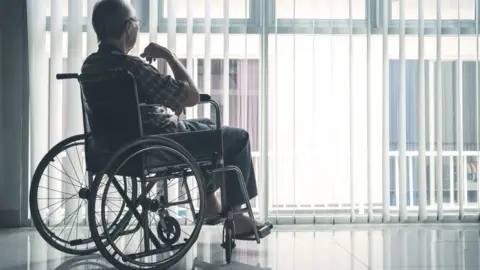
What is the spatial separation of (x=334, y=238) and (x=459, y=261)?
67cm

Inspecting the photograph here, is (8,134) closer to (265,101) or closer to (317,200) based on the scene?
(265,101)

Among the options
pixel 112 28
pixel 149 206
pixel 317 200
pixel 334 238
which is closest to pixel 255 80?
pixel 317 200

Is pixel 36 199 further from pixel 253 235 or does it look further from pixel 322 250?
pixel 322 250

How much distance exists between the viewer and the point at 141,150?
1873 mm

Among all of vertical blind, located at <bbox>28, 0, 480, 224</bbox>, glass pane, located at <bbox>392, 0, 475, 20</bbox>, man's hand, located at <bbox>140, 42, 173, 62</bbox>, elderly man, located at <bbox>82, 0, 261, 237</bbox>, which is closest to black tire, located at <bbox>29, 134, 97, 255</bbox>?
elderly man, located at <bbox>82, 0, 261, 237</bbox>

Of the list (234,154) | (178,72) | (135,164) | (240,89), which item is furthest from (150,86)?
(240,89)

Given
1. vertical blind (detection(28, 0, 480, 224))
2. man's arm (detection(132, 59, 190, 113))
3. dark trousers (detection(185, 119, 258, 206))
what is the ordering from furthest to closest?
1. vertical blind (detection(28, 0, 480, 224))
2. dark trousers (detection(185, 119, 258, 206))
3. man's arm (detection(132, 59, 190, 113))

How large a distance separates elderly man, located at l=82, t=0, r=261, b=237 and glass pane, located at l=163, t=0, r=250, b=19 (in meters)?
1.05

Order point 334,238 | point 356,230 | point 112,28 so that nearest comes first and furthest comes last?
1. point 112,28
2. point 334,238
3. point 356,230

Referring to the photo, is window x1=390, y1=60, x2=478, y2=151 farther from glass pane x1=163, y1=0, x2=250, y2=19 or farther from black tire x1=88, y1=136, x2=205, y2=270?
black tire x1=88, y1=136, x2=205, y2=270

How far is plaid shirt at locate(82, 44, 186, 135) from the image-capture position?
201cm

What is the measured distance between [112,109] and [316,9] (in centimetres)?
155

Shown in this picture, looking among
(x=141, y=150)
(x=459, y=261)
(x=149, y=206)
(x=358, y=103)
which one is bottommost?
(x=459, y=261)

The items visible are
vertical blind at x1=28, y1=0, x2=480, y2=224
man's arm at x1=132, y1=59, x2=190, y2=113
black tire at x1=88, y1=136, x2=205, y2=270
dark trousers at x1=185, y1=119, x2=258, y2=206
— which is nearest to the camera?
black tire at x1=88, y1=136, x2=205, y2=270
